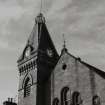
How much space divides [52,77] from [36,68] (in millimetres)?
2317

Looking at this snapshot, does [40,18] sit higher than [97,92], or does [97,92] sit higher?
[40,18]

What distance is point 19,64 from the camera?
1721 inches

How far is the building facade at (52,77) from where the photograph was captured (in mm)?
34656

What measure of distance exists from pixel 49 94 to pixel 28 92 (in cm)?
314

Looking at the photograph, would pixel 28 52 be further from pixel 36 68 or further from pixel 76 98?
pixel 76 98

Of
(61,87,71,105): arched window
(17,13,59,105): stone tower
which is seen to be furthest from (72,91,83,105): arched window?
(17,13,59,105): stone tower

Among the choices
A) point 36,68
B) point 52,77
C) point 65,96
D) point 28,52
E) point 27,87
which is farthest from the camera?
point 28,52

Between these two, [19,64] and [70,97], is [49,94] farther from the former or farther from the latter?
[19,64]

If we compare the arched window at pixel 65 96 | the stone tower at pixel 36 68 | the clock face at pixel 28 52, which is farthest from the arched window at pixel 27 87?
the arched window at pixel 65 96

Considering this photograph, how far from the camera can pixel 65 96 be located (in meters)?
37.1

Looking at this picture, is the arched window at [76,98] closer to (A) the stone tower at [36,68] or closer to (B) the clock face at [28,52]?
(A) the stone tower at [36,68]

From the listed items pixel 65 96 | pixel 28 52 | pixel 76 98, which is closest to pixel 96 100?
pixel 76 98

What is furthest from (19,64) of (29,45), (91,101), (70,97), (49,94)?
(91,101)

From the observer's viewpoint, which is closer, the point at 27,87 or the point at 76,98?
the point at 76,98
